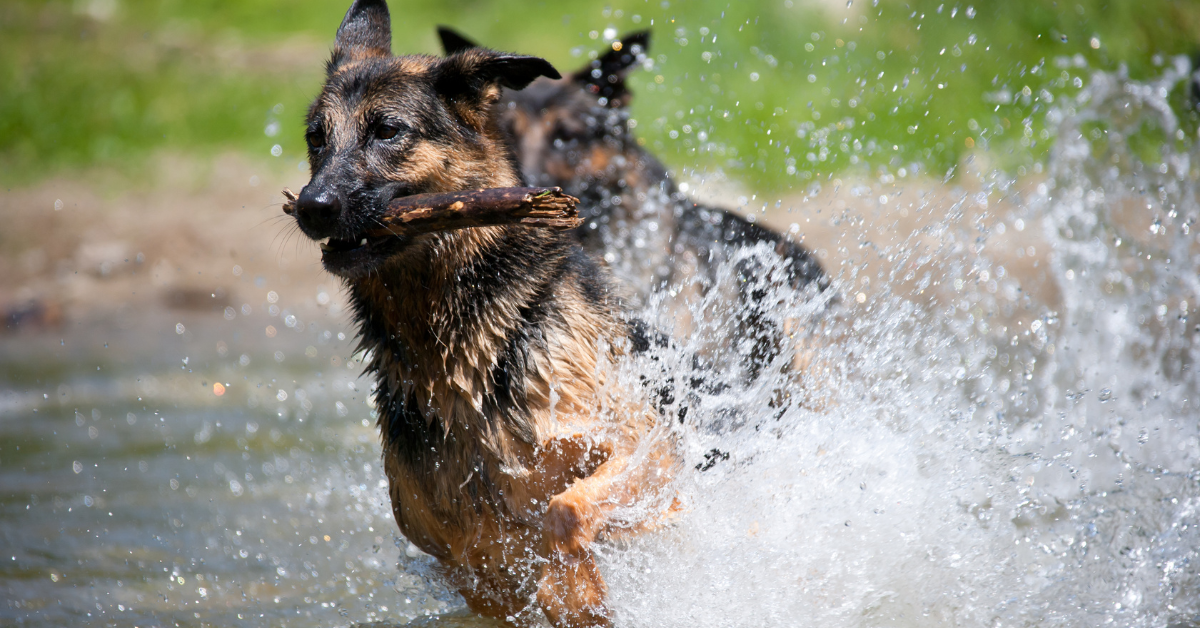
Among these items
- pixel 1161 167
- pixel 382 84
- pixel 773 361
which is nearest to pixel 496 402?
pixel 382 84

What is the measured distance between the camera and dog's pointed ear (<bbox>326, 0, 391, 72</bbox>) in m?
3.88

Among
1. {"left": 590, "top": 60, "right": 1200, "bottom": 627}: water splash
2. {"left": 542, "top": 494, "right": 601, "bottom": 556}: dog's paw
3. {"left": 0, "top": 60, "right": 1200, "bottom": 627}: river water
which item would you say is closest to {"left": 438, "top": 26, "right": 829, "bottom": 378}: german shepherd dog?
{"left": 0, "top": 60, "right": 1200, "bottom": 627}: river water

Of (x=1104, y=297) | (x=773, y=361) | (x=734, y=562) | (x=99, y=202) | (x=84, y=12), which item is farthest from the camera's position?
(x=84, y=12)

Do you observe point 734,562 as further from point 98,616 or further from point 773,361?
point 98,616

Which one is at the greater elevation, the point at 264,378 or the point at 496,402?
the point at 264,378

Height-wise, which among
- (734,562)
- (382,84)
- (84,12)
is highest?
(84,12)

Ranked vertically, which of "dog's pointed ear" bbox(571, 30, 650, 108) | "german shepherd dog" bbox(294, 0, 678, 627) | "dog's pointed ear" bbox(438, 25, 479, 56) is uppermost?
"dog's pointed ear" bbox(438, 25, 479, 56)

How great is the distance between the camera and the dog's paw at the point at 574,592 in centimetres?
328

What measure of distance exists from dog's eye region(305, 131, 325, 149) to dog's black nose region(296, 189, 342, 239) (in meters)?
0.45

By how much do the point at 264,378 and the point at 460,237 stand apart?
4.99 metres

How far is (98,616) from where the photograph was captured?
392 centimetres

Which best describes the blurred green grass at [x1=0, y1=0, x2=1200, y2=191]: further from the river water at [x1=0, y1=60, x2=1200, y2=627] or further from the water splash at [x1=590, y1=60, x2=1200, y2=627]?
the water splash at [x1=590, y1=60, x2=1200, y2=627]

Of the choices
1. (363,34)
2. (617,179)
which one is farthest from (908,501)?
(363,34)

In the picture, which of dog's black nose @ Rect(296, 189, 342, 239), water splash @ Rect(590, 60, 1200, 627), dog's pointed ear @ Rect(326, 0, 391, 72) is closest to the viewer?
dog's black nose @ Rect(296, 189, 342, 239)
